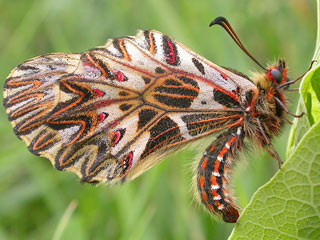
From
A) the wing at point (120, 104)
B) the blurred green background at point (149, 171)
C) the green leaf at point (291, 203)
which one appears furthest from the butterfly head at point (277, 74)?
the green leaf at point (291, 203)

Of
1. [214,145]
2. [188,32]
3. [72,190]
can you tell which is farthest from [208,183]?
[188,32]

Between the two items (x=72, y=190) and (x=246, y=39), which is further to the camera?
(x=246, y=39)

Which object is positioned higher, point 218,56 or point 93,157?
point 218,56

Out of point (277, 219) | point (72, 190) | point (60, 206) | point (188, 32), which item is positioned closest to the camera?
point (277, 219)

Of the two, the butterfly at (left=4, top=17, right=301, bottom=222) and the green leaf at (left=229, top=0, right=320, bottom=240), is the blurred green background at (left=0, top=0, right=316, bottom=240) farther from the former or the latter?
the green leaf at (left=229, top=0, right=320, bottom=240)

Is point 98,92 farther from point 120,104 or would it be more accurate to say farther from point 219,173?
point 219,173

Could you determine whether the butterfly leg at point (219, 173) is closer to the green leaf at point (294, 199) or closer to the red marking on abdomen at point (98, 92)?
the green leaf at point (294, 199)

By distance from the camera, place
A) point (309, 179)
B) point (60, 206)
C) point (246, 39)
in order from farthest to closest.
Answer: point (246, 39)
point (60, 206)
point (309, 179)

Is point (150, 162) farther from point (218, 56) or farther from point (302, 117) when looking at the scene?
point (218, 56)
